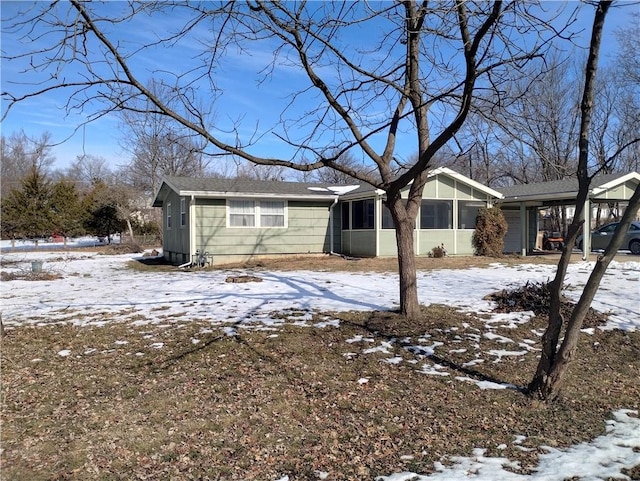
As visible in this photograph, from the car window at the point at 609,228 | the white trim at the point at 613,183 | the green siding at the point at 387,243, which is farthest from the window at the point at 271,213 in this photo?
the car window at the point at 609,228

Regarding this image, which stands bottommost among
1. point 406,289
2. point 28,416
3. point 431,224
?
point 28,416

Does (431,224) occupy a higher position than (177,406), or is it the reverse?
(431,224)

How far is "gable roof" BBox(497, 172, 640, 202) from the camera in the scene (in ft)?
52.1

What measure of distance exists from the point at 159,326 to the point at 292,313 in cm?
192

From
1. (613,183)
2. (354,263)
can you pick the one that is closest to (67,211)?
(354,263)

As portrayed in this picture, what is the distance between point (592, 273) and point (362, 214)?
44.3 feet

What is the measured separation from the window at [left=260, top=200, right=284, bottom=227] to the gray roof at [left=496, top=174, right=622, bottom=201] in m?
8.92

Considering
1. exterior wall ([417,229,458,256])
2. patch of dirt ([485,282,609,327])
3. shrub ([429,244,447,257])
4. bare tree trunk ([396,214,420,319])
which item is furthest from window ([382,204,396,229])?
bare tree trunk ([396,214,420,319])

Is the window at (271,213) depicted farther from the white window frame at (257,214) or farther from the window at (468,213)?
the window at (468,213)

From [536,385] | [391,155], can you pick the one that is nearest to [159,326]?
[391,155]

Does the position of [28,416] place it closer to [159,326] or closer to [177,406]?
[177,406]

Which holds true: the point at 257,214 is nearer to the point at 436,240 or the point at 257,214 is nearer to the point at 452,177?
the point at 436,240

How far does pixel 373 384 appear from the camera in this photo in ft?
15.2

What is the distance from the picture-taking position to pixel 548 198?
56.3ft
